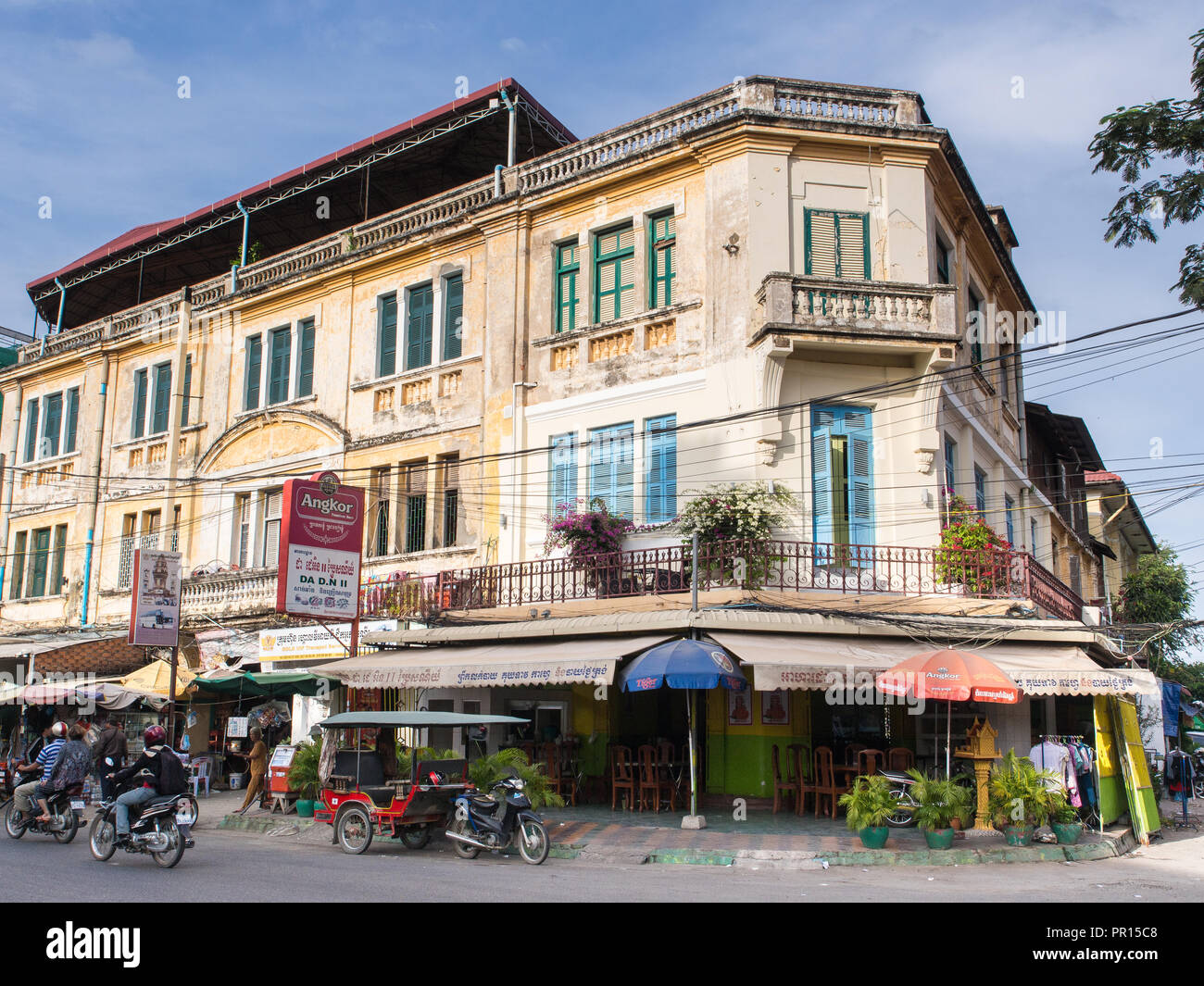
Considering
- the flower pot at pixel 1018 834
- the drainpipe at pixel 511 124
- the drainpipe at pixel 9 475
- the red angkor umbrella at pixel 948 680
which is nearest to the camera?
the red angkor umbrella at pixel 948 680

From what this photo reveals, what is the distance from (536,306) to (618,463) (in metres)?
3.64

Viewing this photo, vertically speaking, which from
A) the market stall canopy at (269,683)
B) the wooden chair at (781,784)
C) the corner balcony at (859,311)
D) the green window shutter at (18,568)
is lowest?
the wooden chair at (781,784)

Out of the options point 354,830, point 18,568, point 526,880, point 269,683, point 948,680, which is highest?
point 18,568

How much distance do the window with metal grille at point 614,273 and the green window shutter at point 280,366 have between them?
824 centimetres

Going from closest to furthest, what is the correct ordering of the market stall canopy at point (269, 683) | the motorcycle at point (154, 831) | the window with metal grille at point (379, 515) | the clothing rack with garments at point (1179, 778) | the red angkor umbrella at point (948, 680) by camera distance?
1. the motorcycle at point (154, 831)
2. the red angkor umbrella at point (948, 680)
3. the clothing rack with garments at point (1179, 778)
4. the market stall canopy at point (269, 683)
5. the window with metal grille at point (379, 515)

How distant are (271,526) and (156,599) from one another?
3.68 m

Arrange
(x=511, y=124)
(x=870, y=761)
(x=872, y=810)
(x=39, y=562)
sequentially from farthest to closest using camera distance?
(x=39, y=562), (x=511, y=124), (x=870, y=761), (x=872, y=810)

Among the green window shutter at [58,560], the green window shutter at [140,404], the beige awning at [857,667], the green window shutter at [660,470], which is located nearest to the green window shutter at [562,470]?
the green window shutter at [660,470]

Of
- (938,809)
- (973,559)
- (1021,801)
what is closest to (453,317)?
(973,559)

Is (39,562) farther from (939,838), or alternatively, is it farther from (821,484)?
(939,838)

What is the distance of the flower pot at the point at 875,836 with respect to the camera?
12.7m

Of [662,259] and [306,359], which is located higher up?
[662,259]

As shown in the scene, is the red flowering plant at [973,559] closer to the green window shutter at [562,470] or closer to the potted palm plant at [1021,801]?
the potted palm plant at [1021,801]

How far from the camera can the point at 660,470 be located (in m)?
18.0
